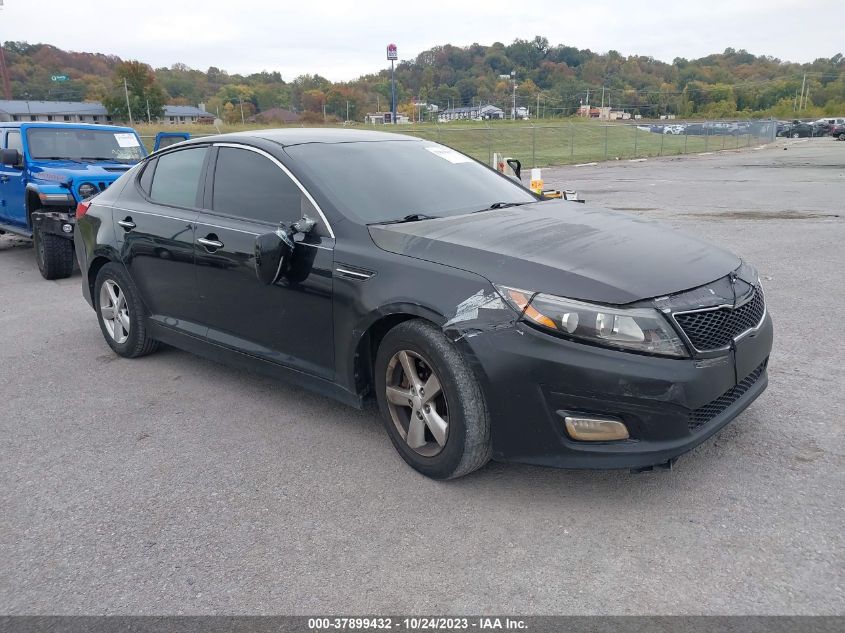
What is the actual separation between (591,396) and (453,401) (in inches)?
24.0

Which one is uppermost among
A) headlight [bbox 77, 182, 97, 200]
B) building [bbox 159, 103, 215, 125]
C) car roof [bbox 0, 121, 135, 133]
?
building [bbox 159, 103, 215, 125]

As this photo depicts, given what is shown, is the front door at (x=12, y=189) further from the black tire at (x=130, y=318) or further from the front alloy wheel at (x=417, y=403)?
the front alloy wheel at (x=417, y=403)

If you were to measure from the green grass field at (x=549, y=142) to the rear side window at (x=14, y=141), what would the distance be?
68.3 feet

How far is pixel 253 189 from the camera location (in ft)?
13.7

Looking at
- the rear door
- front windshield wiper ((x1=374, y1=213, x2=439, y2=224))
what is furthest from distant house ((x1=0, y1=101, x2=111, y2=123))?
front windshield wiper ((x1=374, y1=213, x2=439, y2=224))

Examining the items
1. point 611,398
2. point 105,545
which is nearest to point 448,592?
point 611,398

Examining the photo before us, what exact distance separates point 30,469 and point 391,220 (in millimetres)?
2278

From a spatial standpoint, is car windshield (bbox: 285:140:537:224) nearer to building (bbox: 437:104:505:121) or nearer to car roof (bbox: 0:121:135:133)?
car roof (bbox: 0:121:135:133)

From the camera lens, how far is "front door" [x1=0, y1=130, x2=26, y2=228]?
908 cm

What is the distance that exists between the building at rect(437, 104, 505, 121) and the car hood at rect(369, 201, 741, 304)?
100 meters

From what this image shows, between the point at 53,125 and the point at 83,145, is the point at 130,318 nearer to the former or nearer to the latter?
Answer: the point at 83,145

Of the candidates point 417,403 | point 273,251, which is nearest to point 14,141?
point 273,251

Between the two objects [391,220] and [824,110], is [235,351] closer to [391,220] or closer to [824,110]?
[391,220]

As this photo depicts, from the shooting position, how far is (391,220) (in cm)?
374
